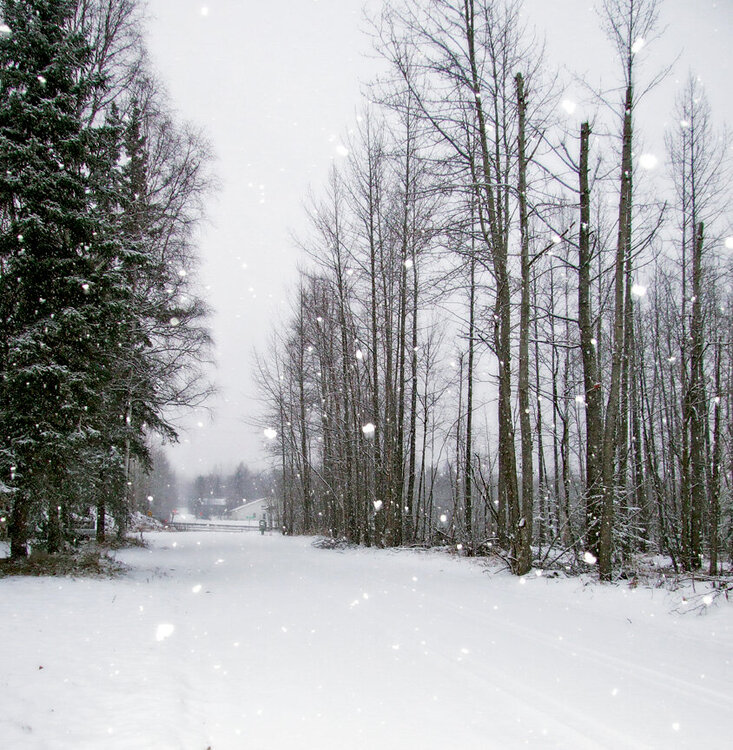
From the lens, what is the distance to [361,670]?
4.26m

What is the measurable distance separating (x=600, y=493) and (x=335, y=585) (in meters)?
5.19

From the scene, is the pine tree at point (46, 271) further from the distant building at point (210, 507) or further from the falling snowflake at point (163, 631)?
the distant building at point (210, 507)

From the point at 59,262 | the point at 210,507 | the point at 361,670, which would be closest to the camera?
the point at 361,670

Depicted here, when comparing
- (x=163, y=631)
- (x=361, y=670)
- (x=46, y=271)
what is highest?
(x=46, y=271)

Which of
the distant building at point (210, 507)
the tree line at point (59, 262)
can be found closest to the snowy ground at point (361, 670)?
the tree line at point (59, 262)

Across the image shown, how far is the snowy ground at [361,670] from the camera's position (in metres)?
3.09

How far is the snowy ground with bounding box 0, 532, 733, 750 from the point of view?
3.09 meters

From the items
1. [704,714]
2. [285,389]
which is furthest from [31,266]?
[285,389]

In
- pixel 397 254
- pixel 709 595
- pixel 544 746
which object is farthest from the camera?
pixel 397 254

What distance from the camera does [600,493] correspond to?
927 cm

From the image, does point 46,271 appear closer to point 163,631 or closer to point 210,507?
point 163,631

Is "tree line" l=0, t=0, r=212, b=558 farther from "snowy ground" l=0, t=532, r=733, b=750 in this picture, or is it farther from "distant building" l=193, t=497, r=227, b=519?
"distant building" l=193, t=497, r=227, b=519

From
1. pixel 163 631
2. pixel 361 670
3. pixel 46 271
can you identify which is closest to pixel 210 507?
pixel 46 271

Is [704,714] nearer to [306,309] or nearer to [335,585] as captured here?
[335,585]
